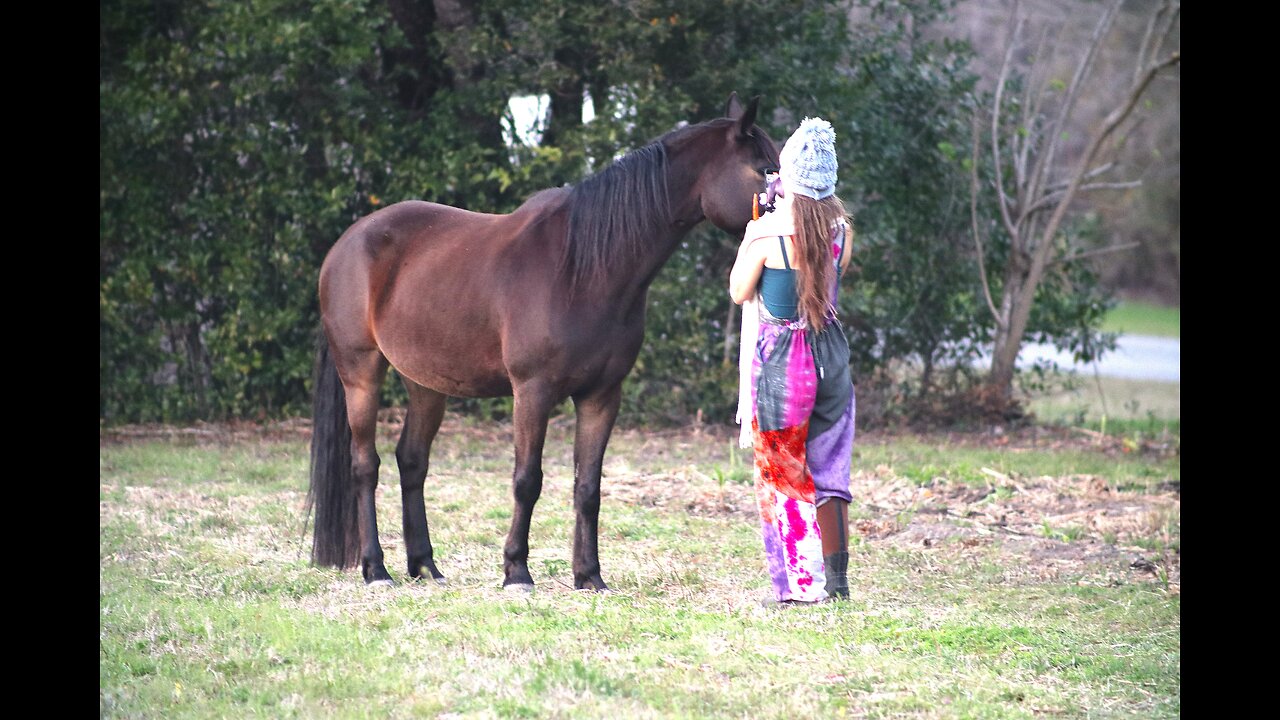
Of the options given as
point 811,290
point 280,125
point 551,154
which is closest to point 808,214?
point 811,290

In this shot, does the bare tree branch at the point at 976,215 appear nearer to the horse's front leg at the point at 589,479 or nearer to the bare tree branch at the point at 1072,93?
the bare tree branch at the point at 1072,93

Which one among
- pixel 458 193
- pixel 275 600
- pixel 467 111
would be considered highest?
pixel 467 111

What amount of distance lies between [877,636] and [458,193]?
693 cm

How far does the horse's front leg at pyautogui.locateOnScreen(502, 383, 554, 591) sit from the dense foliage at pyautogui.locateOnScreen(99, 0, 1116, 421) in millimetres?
5079

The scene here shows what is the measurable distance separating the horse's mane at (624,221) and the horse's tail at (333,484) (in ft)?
4.89

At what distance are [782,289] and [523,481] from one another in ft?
4.55

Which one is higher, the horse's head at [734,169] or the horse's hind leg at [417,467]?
the horse's head at [734,169]

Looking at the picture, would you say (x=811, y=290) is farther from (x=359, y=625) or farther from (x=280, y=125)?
(x=280, y=125)

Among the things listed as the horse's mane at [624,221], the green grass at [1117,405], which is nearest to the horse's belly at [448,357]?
the horse's mane at [624,221]

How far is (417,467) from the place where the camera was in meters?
6.06

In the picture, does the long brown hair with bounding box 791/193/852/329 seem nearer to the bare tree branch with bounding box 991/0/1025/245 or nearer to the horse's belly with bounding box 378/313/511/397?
the horse's belly with bounding box 378/313/511/397

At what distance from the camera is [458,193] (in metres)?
10.8

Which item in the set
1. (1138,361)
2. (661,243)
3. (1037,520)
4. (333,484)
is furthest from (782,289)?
(1138,361)

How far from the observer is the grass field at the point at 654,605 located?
13.5 feet
